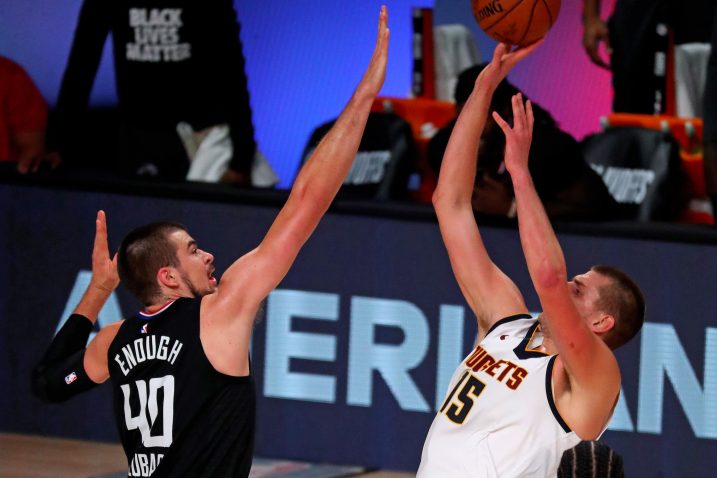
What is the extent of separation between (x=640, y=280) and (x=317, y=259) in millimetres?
1599

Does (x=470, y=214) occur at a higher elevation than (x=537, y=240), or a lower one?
lower

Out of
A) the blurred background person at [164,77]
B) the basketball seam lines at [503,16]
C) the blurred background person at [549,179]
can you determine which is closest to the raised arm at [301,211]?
the basketball seam lines at [503,16]

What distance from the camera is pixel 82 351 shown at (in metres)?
4.62

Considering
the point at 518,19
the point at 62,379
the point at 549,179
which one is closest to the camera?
Result: the point at 62,379

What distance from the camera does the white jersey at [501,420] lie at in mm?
4148

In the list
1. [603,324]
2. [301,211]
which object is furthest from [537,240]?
[301,211]

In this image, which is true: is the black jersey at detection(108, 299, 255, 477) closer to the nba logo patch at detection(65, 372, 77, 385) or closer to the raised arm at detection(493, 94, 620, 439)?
the nba logo patch at detection(65, 372, 77, 385)

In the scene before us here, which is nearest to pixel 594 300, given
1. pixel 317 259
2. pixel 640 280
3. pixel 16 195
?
pixel 640 280

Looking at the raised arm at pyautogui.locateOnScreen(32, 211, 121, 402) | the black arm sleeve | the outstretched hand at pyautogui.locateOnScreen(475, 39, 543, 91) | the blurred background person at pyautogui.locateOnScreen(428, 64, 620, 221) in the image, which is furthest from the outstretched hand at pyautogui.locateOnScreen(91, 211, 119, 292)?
the blurred background person at pyautogui.locateOnScreen(428, 64, 620, 221)

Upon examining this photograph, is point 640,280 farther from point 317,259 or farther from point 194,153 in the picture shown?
point 194,153

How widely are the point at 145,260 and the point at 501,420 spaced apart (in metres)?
1.29

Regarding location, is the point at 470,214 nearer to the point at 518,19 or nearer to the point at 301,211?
the point at 301,211

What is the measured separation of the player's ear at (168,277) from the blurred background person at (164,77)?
3071 mm

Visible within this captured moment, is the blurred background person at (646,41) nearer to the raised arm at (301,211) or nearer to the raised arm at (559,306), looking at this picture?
the raised arm at (301,211)
